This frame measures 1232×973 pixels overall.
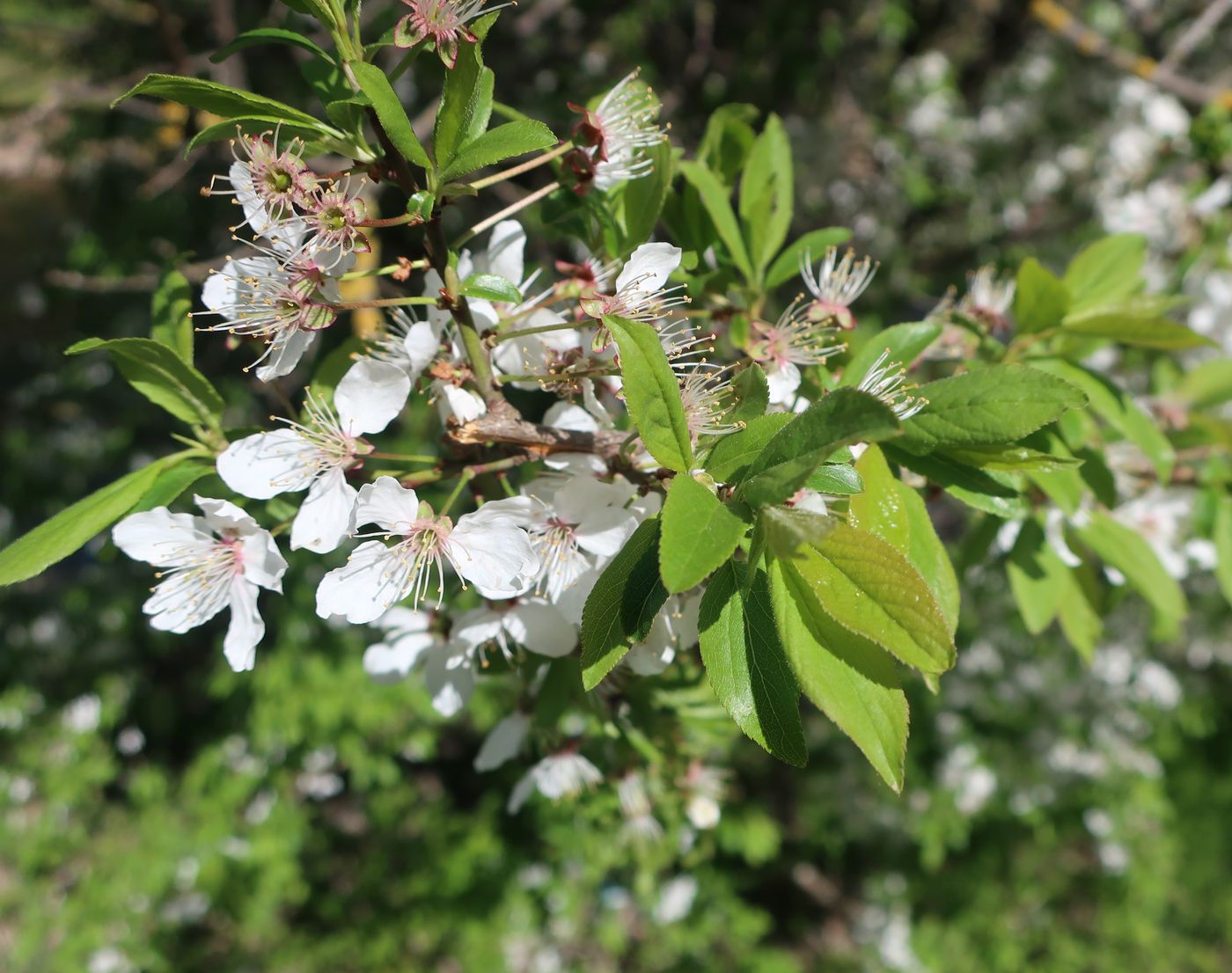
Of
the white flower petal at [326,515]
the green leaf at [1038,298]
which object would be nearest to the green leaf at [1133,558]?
the green leaf at [1038,298]

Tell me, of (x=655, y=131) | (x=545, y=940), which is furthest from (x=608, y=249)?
(x=545, y=940)

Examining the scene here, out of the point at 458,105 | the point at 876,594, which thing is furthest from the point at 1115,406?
the point at 458,105

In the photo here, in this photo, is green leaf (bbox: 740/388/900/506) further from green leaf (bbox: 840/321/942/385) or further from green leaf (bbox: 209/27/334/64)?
green leaf (bbox: 209/27/334/64)

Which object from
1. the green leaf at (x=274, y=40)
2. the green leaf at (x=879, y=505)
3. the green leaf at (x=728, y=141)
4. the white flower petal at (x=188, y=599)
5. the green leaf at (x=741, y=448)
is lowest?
the white flower petal at (x=188, y=599)

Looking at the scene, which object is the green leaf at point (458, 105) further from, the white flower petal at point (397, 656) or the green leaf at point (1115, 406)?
the green leaf at point (1115, 406)

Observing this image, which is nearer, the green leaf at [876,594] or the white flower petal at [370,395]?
the green leaf at [876,594]

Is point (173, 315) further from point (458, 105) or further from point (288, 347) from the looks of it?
point (458, 105)

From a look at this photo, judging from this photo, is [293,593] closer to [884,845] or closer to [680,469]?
[680,469]
